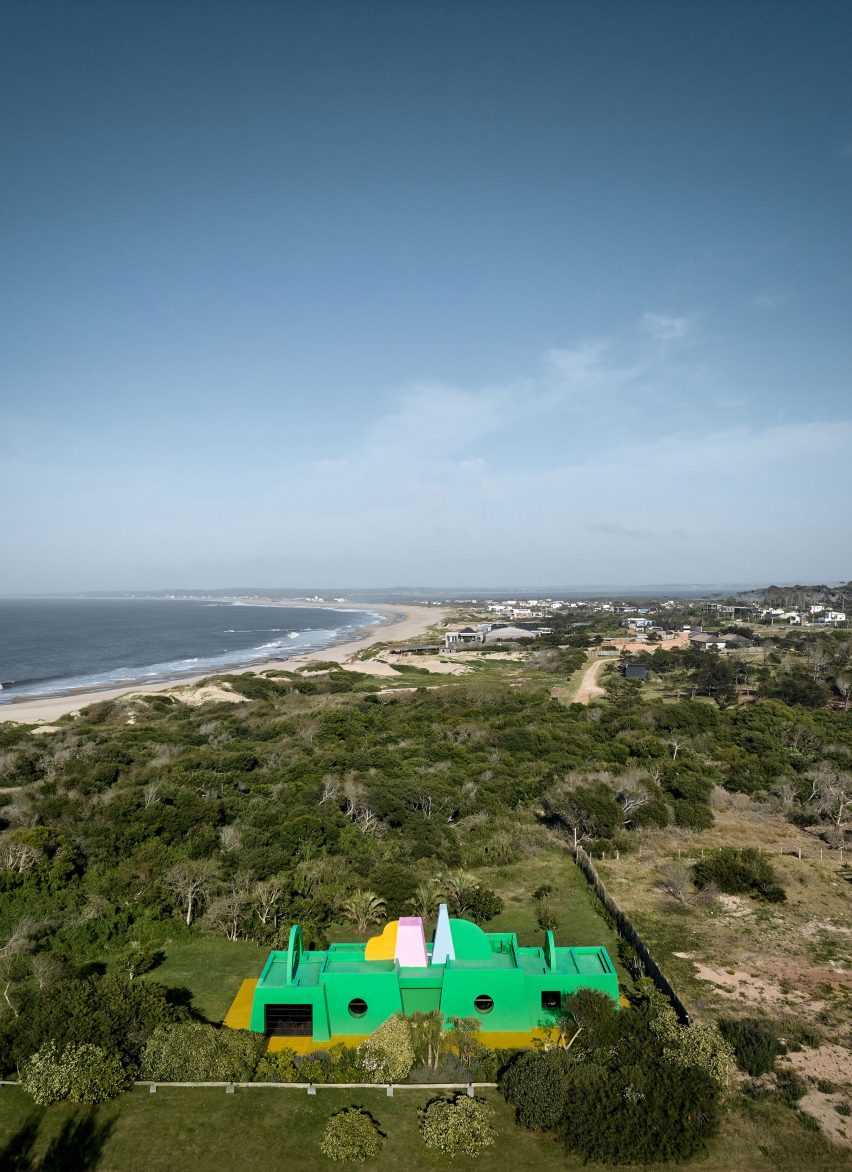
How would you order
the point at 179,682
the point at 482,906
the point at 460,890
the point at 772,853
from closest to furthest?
the point at 482,906 < the point at 460,890 < the point at 772,853 < the point at 179,682

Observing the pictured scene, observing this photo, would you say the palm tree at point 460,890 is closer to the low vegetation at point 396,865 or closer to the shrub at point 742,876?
the low vegetation at point 396,865

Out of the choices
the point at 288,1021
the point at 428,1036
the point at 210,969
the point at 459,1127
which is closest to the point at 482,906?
the point at 428,1036

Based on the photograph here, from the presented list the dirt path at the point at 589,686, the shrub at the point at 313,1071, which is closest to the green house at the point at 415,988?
the shrub at the point at 313,1071

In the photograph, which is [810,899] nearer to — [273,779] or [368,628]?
[273,779]

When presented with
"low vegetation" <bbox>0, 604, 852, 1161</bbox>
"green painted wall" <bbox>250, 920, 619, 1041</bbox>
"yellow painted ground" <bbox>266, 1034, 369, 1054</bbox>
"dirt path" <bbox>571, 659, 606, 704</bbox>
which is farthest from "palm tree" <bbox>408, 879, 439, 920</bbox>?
"dirt path" <bbox>571, 659, 606, 704</bbox>

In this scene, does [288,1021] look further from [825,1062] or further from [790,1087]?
[825,1062]

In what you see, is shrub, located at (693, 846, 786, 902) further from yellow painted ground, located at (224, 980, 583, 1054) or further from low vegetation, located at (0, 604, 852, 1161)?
yellow painted ground, located at (224, 980, 583, 1054)
